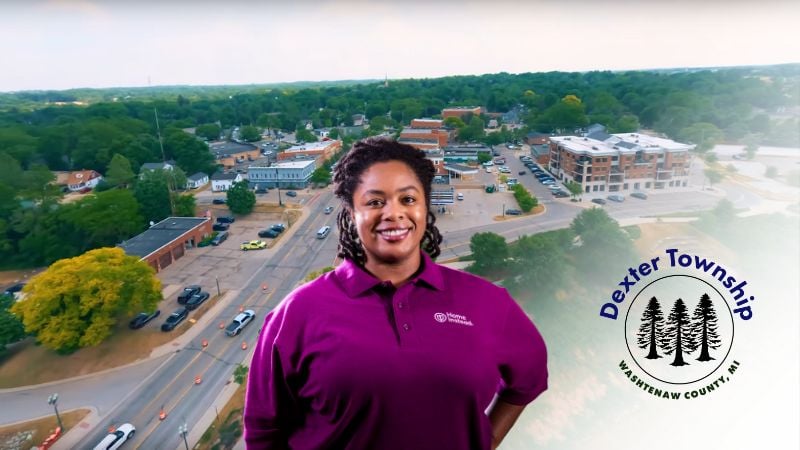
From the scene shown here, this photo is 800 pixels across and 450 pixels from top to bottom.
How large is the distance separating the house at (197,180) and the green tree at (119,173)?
852 mm

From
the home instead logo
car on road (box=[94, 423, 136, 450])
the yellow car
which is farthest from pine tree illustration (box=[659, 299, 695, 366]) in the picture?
the yellow car

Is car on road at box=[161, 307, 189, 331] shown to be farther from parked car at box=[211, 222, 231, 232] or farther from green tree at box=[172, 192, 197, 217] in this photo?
green tree at box=[172, 192, 197, 217]

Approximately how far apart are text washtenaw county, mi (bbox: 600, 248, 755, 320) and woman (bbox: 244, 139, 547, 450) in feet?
4.34

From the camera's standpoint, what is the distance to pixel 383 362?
41cm

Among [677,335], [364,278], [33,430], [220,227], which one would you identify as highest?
[364,278]

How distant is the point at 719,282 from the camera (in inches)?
70.7

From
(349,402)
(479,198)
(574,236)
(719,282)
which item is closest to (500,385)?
(349,402)

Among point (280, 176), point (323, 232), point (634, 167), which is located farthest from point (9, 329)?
point (634, 167)

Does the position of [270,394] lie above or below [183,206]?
above

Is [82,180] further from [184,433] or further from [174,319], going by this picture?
[184,433]

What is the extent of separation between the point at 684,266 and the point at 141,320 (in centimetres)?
350

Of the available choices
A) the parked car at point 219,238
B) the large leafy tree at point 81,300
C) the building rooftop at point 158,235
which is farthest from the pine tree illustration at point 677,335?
the parked car at point 219,238

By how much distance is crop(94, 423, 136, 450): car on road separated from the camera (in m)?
2.38

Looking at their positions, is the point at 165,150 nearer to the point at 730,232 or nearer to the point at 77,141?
the point at 77,141
